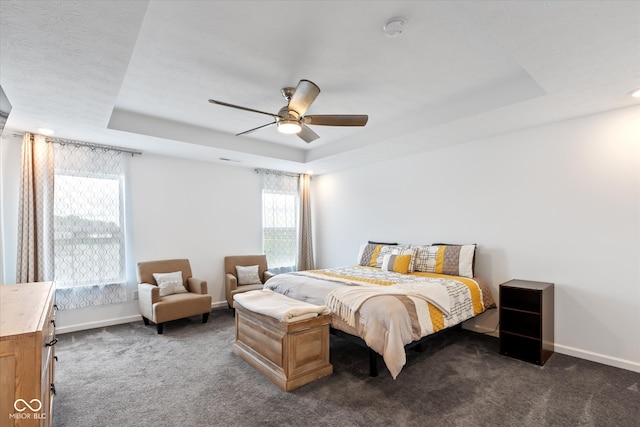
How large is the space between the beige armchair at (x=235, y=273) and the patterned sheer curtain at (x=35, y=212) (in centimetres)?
221

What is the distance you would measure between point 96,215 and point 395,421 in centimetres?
440

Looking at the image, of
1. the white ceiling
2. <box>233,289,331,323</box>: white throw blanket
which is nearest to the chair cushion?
<box>233,289,331,323</box>: white throw blanket

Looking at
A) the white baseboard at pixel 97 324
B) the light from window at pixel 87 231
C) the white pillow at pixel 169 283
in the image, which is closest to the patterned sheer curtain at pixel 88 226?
the light from window at pixel 87 231

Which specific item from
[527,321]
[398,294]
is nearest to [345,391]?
[398,294]

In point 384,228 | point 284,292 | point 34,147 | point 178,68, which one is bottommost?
point 284,292

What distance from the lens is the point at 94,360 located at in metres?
3.23

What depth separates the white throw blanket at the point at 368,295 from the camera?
2.89 metres

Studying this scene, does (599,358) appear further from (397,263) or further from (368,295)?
(368,295)

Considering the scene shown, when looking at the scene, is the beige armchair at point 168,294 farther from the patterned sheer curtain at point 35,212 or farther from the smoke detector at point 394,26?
the smoke detector at point 394,26

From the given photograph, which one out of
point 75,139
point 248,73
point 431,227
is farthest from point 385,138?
point 75,139

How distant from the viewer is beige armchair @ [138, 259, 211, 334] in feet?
13.2

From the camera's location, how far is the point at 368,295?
9.53 ft

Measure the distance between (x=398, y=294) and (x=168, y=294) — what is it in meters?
3.26

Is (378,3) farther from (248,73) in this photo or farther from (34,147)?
(34,147)
